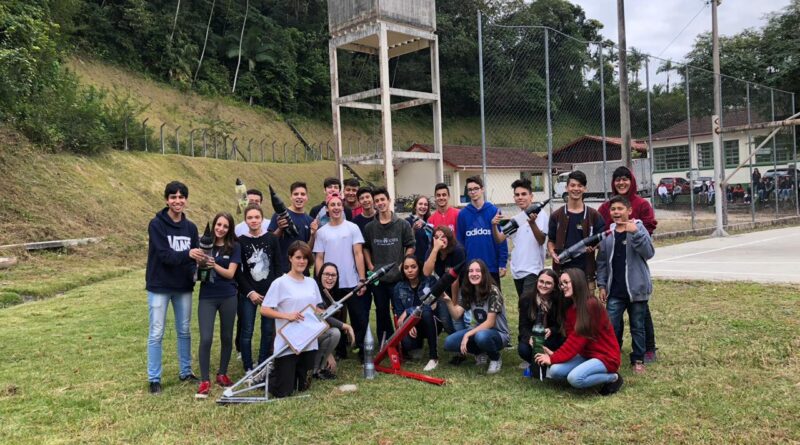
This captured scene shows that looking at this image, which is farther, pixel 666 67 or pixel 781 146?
pixel 781 146

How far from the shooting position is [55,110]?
17.7 m

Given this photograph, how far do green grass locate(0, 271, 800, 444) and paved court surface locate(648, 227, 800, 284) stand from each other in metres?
2.68

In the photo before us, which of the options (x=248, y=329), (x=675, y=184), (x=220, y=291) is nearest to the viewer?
(x=220, y=291)

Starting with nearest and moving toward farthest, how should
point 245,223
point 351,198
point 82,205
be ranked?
point 245,223 < point 351,198 < point 82,205

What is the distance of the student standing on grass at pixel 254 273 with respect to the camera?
16.6ft

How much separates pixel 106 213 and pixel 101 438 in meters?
13.4

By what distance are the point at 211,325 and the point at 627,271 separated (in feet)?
11.5

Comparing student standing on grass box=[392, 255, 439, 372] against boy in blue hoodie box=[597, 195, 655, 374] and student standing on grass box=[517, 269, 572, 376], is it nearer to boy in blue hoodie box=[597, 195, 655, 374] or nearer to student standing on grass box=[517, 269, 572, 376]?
student standing on grass box=[517, 269, 572, 376]

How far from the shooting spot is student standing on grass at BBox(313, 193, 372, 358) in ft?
17.8

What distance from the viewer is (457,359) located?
17.7 ft

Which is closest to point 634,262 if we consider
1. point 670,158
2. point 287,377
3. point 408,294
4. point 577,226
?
point 577,226

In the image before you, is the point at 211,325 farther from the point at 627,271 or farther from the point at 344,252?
the point at 627,271

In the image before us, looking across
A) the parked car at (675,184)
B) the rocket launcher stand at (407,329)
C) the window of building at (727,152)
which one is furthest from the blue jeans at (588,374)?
the parked car at (675,184)

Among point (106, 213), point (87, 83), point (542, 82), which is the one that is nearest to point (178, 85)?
point (87, 83)
